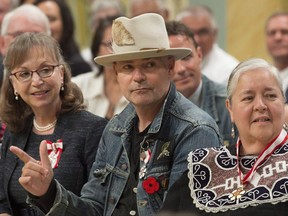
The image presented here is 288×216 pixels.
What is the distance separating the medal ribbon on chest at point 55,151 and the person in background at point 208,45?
244 cm

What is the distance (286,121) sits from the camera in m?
4.68

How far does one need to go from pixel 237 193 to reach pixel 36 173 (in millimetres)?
888

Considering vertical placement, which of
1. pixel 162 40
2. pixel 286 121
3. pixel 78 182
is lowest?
pixel 78 182

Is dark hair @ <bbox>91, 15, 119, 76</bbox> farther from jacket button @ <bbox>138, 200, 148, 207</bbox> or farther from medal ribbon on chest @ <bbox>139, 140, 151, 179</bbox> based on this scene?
jacket button @ <bbox>138, 200, 148, 207</bbox>

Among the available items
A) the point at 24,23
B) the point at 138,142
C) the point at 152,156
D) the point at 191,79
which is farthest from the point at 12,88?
the point at 24,23

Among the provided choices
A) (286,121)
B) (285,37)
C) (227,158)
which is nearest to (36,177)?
(227,158)

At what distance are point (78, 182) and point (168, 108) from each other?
646mm

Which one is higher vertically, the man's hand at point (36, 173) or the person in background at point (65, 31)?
the person in background at point (65, 31)

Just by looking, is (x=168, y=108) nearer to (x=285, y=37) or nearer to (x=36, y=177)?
(x=36, y=177)

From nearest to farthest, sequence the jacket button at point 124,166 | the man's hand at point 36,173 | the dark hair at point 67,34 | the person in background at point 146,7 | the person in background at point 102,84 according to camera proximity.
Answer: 1. the man's hand at point 36,173
2. the jacket button at point 124,166
3. the person in background at point 102,84
4. the dark hair at point 67,34
5. the person in background at point 146,7

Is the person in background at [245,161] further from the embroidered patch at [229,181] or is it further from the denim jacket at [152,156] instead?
the denim jacket at [152,156]

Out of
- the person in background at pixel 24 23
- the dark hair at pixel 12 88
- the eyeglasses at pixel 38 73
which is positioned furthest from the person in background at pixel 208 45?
the eyeglasses at pixel 38 73

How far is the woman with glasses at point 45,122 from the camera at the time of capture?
192 inches

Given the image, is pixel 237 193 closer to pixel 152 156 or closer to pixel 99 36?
pixel 152 156
